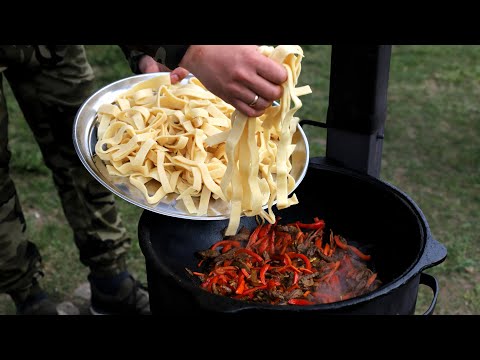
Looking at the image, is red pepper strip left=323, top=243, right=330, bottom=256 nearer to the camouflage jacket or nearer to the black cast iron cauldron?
the black cast iron cauldron

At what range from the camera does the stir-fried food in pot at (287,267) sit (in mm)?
2791

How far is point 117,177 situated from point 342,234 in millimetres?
1207

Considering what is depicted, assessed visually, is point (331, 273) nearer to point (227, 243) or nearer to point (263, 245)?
point (263, 245)

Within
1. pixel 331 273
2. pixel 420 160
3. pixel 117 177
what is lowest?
pixel 420 160

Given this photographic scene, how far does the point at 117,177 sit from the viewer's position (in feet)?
9.14

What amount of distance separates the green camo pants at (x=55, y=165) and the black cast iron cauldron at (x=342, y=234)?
1.08 m

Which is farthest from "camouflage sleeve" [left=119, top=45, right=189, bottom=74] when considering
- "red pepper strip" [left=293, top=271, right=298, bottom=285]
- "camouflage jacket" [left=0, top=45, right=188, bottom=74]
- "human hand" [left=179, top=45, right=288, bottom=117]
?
"red pepper strip" [left=293, top=271, right=298, bottom=285]

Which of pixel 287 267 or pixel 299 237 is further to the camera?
pixel 299 237

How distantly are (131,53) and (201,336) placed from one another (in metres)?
2.04

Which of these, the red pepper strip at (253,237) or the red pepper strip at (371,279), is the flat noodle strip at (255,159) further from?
the red pepper strip at (371,279)

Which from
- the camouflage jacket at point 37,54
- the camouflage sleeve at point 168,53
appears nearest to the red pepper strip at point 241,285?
the camouflage sleeve at point 168,53

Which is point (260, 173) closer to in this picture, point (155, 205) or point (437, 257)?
point (155, 205)

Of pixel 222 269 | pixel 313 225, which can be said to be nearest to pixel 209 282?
pixel 222 269

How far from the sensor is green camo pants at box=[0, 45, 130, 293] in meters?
3.49
